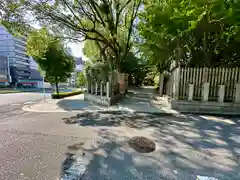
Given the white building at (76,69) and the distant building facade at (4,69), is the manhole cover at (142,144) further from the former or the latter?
the distant building facade at (4,69)

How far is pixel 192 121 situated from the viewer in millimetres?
4754

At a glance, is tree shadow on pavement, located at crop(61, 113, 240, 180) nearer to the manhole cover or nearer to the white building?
the manhole cover

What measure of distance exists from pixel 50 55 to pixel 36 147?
32.9ft

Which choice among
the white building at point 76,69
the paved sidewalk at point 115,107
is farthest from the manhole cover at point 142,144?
the white building at point 76,69

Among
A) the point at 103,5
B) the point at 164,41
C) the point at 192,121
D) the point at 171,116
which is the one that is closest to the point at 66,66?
the point at 103,5

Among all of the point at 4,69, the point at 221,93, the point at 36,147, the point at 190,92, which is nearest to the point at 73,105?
the point at 36,147

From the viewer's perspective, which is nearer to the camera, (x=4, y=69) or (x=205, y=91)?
(x=205, y=91)

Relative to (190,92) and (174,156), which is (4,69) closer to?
(190,92)

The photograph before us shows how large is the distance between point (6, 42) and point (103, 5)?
64.2 m

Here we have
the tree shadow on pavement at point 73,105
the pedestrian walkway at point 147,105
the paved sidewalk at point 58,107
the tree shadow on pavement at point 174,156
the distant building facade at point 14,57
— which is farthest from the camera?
the distant building facade at point 14,57

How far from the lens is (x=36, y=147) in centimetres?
294

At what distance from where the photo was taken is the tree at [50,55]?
28.1ft

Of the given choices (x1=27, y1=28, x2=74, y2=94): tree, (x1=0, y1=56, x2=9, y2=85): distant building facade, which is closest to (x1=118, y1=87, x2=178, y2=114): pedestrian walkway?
(x1=27, y1=28, x2=74, y2=94): tree

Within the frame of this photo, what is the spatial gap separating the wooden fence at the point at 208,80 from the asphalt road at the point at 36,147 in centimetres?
511
